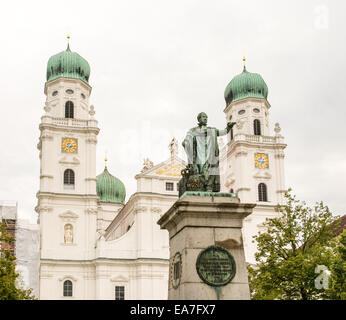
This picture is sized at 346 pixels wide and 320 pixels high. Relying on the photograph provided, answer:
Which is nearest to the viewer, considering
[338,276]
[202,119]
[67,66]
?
[202,119]

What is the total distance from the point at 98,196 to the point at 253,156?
49.2 ft

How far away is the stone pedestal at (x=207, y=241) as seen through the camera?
38.2 ft

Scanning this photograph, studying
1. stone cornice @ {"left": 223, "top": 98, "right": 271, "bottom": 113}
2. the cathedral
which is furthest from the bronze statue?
stone cornice @ {"left": 223, "top": 98, "right": 271, "bottom": 113}

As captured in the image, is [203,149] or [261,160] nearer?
[203,149]

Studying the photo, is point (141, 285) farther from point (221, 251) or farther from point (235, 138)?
point (221, 251)

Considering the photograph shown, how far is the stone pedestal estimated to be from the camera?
459 inches

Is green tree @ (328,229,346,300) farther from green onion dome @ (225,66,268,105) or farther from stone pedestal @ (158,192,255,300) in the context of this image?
green onion dome @ (225,66,268,105)

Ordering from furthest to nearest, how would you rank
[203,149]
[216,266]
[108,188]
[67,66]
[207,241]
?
[108,188] → [67,66] → [203,149] → [207,241] → [216,266]

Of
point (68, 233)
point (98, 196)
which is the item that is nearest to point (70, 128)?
point (98, 196)

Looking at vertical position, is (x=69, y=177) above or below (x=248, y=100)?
below

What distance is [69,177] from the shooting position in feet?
179

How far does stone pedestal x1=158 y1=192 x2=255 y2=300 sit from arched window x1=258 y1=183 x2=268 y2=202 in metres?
46.1

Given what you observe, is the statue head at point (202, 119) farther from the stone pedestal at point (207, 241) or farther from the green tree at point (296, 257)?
the green tree at point (296, 257)

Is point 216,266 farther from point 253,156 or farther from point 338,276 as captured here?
point 253,156
